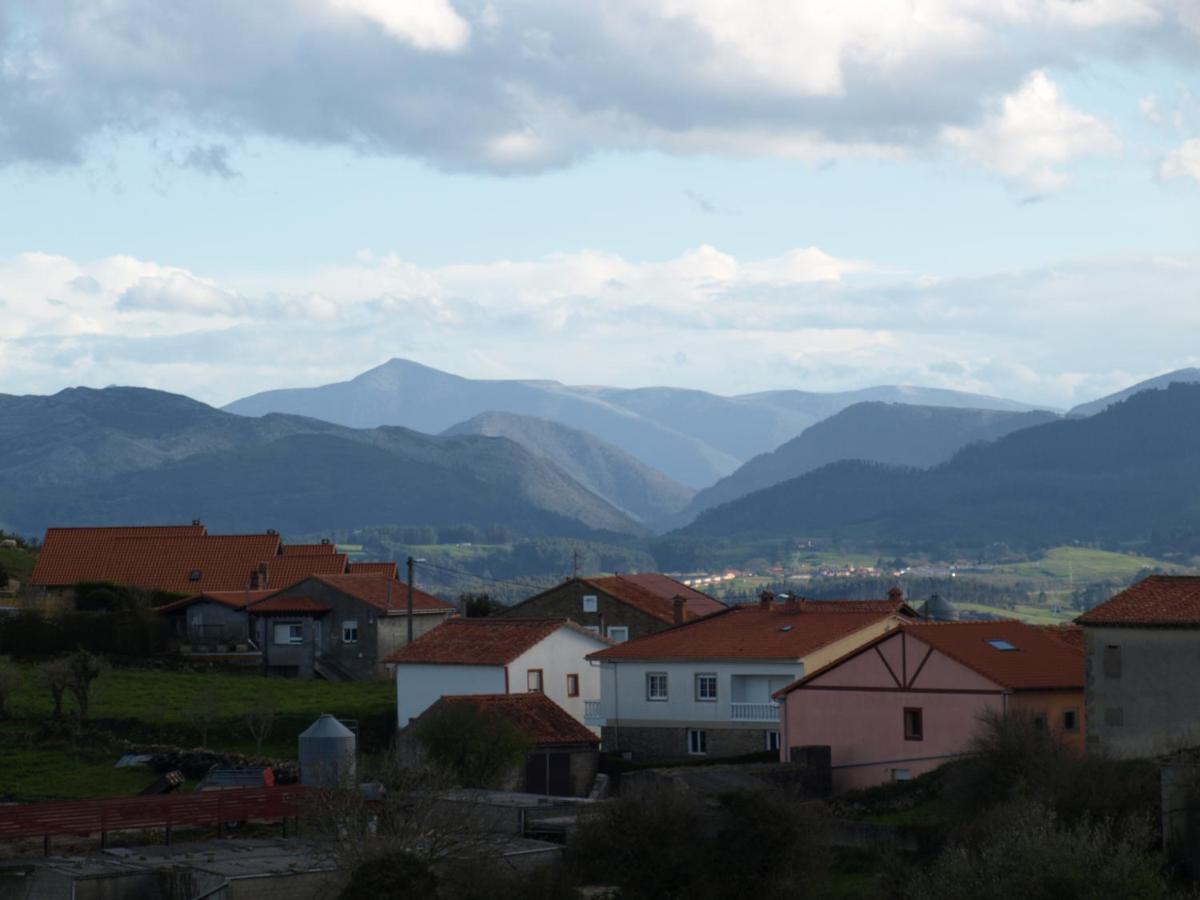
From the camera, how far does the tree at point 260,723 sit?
185 feet

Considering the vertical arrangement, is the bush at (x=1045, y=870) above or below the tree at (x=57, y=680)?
below

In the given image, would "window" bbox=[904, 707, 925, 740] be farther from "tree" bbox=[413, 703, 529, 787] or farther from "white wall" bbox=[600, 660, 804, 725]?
"tree" bbox=[413, 703, 529, 787]

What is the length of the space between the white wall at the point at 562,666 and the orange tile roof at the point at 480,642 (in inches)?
11.8

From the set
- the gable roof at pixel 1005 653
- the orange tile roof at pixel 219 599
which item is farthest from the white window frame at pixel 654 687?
the orange tile roof at pixel 219 599

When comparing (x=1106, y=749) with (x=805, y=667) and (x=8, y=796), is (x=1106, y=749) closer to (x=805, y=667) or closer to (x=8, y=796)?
(x=805, y=667)

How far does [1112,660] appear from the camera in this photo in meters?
43.8

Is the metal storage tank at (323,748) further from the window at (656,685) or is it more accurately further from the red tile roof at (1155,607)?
the red tile roof at (1155,607)

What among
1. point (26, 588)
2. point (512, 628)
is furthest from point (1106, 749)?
point (26, 588)

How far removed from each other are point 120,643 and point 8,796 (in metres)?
25.9

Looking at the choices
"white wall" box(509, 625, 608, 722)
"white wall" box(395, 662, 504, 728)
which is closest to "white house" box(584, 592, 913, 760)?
"white wall" box(509, 625, 608, 722)

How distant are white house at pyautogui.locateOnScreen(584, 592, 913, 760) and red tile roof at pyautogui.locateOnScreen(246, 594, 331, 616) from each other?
19638mm

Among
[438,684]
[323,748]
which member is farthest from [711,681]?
[323,748]

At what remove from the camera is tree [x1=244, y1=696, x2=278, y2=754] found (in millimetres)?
56531

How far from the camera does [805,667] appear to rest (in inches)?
2186
